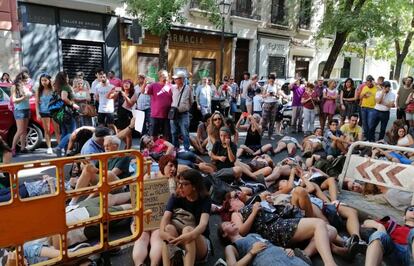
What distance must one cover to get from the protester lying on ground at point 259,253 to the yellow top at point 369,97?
22.7 feet

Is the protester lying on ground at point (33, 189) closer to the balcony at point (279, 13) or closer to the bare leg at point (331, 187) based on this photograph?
the bare leg at point (331, 187)

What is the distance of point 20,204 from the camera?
2.29m

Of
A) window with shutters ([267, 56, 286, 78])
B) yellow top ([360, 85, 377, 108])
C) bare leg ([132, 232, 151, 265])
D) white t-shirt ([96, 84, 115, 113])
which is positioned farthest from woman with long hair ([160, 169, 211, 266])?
window with shutters ([267, 56, 286, 78])

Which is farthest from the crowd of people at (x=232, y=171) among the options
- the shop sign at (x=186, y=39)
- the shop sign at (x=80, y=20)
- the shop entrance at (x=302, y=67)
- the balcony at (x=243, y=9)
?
the shop entrance at (x=302, y=67)

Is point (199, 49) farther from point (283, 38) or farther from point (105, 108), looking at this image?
point (105, 108)

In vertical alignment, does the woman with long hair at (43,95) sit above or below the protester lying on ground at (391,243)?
above

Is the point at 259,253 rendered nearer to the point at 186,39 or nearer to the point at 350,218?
the point at 350,218

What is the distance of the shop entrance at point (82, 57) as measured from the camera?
13.0 meters

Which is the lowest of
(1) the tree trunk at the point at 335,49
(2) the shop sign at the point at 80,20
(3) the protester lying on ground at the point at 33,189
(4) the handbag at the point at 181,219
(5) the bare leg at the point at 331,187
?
(5) the bare leg at the point at 331,187

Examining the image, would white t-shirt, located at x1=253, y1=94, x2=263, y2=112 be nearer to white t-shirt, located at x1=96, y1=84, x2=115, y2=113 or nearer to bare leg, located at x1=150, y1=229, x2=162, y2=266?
white t-shirt, located at x1=96, y1=84, x2=115, y2=113

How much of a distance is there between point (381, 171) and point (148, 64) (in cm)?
1186

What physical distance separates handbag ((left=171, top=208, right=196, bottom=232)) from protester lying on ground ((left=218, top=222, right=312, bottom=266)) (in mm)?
449

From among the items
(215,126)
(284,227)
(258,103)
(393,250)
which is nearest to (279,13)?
(258,103)

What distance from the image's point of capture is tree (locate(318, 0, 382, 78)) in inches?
576
